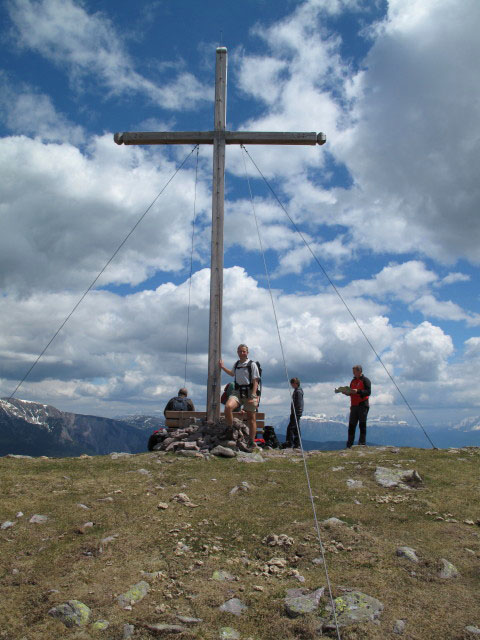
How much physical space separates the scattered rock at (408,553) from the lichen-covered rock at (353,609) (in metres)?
1.24

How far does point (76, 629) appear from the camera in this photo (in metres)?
4.75

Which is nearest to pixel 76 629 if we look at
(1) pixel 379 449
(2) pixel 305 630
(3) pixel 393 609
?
(2) pixel 305 630

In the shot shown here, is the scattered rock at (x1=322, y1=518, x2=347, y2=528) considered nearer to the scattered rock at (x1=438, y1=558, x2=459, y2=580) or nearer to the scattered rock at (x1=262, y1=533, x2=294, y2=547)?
the scattered rock at (x1=262, y1=533, x2=294, y2=547)

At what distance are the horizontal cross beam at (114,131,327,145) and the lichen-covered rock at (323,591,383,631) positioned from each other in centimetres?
1225

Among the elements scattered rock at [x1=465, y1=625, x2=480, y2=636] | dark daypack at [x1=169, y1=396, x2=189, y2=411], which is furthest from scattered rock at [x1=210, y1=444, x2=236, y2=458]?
scattered rock at [x1=465, y1=625, x2=480, y2=636]

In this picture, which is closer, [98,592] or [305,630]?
[305,630]

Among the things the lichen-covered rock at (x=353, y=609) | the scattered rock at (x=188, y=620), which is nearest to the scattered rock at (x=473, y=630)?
the lichen-covered rock at (x=353, y=609)

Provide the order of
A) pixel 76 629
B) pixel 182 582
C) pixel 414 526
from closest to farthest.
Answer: pixel 76 629
pixel 182 582
pixel 414 526

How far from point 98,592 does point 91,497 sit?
120 inches

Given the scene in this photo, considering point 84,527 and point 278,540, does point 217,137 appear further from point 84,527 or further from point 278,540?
point 278,540

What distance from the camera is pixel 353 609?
5.06 metres

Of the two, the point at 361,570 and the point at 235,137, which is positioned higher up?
the point at 235,137

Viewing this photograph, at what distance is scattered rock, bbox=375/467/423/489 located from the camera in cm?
936

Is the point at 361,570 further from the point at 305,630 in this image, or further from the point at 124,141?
the point at 124,141
